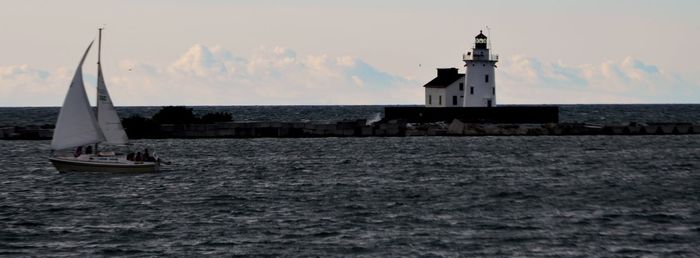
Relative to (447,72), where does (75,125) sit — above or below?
below

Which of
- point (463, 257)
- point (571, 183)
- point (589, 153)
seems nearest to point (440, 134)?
point (589, 153)

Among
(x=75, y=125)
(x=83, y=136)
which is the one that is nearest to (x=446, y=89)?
(x=83, y=136)

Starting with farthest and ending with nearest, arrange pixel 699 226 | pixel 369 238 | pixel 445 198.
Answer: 1. pixel 445 198
2. pixel 699 226
3. pixel 369 238

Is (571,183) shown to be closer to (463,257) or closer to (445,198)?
(445,198)

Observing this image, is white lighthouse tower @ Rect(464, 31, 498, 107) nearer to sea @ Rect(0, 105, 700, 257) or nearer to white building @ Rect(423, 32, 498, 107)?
white building @ Rect(423, 32, 498, 107)

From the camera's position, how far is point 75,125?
5138 centimetres

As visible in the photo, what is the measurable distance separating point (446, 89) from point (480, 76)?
3.88 metres

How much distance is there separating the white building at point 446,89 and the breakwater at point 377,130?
15.8ft

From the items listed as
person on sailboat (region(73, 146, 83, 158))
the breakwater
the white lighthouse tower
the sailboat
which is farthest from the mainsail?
the white lighthouse tower

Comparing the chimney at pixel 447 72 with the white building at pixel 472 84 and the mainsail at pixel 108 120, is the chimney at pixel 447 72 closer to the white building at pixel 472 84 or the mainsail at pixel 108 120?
the white building at pixel 472 84

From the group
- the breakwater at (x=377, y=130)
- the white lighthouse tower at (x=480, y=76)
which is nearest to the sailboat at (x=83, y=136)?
the breakwater at (x=377, y=130)

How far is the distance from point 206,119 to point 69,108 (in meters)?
43.5

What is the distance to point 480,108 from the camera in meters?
91.1

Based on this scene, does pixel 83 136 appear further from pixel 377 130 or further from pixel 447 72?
pixel 447 72
